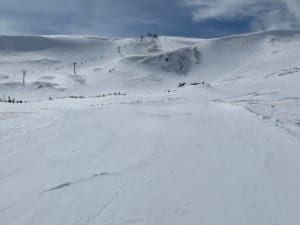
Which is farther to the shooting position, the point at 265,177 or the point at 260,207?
the point at 265,177

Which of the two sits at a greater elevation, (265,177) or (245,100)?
(245,100)

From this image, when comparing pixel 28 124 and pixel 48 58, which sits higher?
pixel 48 58

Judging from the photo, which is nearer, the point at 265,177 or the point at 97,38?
the point at 265,177

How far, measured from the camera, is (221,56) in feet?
215

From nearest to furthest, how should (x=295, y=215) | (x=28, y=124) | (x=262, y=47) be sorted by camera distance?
(x=295, y=215) < (x=28, y=124) < (x=262, y=47)

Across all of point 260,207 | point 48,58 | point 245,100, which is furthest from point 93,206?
point 48,58

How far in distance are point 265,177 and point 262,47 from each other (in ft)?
208

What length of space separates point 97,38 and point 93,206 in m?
92.8

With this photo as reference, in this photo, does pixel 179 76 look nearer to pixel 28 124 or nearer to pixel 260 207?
pixel 28 124

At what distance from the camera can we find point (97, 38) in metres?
94.1

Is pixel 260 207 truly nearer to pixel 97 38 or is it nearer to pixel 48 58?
pixel 48 58

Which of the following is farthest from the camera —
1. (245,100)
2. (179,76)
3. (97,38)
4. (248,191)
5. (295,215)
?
(97,38)

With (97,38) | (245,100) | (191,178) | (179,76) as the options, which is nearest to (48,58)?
(97,38)

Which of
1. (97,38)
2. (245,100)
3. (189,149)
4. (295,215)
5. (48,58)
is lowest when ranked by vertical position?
(295,215)
